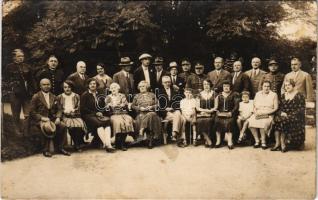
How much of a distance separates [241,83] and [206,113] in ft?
1.97

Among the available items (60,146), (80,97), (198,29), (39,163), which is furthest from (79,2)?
(39,163)

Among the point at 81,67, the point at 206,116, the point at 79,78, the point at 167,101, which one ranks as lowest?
the point at 206,116

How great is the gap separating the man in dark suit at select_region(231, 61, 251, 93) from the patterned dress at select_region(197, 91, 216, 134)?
313 mm

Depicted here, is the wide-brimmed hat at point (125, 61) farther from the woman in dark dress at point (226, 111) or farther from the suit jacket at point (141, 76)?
the woman in dark dress at point (226, 111)

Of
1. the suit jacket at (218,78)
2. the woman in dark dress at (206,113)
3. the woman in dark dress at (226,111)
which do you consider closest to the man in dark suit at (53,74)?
the woman in dark dress at (206,113)

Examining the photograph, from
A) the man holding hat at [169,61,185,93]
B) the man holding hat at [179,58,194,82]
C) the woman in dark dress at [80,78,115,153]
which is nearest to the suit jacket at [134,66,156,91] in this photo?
the man holding hat at [169,61,185,93]

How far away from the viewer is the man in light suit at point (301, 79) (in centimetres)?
423

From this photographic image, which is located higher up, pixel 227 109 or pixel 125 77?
pixel 125 77

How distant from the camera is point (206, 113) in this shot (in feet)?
14.1

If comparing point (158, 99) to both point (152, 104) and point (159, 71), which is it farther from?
point (159, 71)

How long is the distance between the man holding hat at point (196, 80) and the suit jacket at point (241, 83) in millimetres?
407

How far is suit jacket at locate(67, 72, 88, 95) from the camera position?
4301mm

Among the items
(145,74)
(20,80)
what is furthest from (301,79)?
(20,80)

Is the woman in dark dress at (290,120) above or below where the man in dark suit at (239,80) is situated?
below
